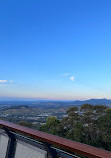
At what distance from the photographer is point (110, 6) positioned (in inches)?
318

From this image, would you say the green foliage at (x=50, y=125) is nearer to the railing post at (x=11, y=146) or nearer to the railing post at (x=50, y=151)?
the railing post at (x=11, y=146)

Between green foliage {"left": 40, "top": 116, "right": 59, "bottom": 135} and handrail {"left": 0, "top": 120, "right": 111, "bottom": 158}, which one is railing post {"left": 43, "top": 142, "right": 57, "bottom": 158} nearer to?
handrail {"left": 0, "top": 120, "right": 111, "bottom": 158}

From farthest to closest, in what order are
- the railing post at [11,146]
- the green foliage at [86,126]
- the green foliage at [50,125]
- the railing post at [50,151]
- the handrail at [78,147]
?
the green foliage at [50,125], the green foliage at [86,126], the railing post at [11,146], the railing post at [50,151], the handrail at [78,147]

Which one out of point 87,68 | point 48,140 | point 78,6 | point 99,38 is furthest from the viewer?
point 87,68

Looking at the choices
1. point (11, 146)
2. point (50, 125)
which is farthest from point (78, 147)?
point (50, 125)

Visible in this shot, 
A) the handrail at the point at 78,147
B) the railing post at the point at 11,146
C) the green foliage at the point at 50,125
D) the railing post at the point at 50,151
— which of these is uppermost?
the handrail at the point at 78,147

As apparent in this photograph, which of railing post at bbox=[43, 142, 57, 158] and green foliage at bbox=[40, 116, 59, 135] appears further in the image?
green foliage at bbox=[40, 116, 59, 135]

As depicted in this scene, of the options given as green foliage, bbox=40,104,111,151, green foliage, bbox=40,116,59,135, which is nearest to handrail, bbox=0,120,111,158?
green foliage, bbox=40,104,111,151

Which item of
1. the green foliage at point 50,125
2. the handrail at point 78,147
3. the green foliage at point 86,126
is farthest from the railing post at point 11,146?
the green foliage at point 50,125

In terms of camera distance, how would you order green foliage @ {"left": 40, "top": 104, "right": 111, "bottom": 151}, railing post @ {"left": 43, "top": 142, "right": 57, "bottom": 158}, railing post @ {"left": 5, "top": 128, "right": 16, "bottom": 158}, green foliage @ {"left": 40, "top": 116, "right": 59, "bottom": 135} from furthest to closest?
green foliage @ {"left": 40, "top": 116, "right": 59, "bottom": 135} < green foliage @ {"left": 40, "top": 104, "right": 111, "bottom": 151} < railing post @ {"left": 5, "top": 128, "right": 16, "bottom": 158} < railing post @ {"left": 43, "top": 142, "right": 57, "bottom": 158}

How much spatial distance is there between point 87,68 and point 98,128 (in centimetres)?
791

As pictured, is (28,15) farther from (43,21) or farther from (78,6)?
(78,6)

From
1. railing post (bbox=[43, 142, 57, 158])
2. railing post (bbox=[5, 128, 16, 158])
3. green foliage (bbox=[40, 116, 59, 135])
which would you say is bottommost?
green foliage (bbox=[40, 116, 59, 135])

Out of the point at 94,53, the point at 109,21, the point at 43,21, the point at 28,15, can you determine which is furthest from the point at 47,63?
the point at 109,21
